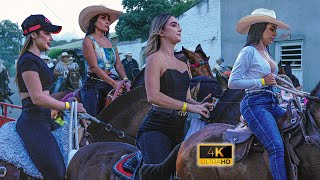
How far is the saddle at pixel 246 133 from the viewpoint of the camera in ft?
11.7

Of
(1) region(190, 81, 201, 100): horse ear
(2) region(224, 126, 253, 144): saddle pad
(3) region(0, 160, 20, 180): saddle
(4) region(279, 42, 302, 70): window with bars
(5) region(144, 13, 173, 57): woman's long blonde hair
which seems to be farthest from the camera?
(4) region(279, 42, 302, 70): window with bars

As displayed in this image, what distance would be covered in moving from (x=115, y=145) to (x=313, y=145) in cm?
191

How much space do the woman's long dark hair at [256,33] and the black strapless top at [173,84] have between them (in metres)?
0.64

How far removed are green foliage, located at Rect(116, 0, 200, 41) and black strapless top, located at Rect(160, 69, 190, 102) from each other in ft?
91.1

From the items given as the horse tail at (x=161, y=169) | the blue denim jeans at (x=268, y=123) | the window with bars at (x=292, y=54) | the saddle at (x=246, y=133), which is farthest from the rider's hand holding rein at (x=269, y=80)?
the window with bars at (x=292, y=54)

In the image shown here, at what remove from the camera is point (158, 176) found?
145 inches

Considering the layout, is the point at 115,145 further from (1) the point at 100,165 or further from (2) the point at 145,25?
(2) the point at 145,25

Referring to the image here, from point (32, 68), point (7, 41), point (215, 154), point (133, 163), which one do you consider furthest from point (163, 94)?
point (7, 41)

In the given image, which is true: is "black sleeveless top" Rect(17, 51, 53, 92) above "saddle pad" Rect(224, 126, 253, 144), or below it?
above

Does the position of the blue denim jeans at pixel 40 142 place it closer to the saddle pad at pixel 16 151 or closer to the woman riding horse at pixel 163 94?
the saddle pad at pixel 16 151

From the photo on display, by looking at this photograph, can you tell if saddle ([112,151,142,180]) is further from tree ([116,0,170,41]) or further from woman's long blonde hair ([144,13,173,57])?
tree ([116,0,170,41])

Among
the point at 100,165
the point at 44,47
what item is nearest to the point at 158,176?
the point at 100,165

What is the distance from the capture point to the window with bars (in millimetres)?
17064

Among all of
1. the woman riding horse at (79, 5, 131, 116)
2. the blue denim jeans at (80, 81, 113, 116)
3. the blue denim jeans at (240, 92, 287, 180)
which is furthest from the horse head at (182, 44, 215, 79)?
the blue denim jeans at (240, 92, 287, 180)
